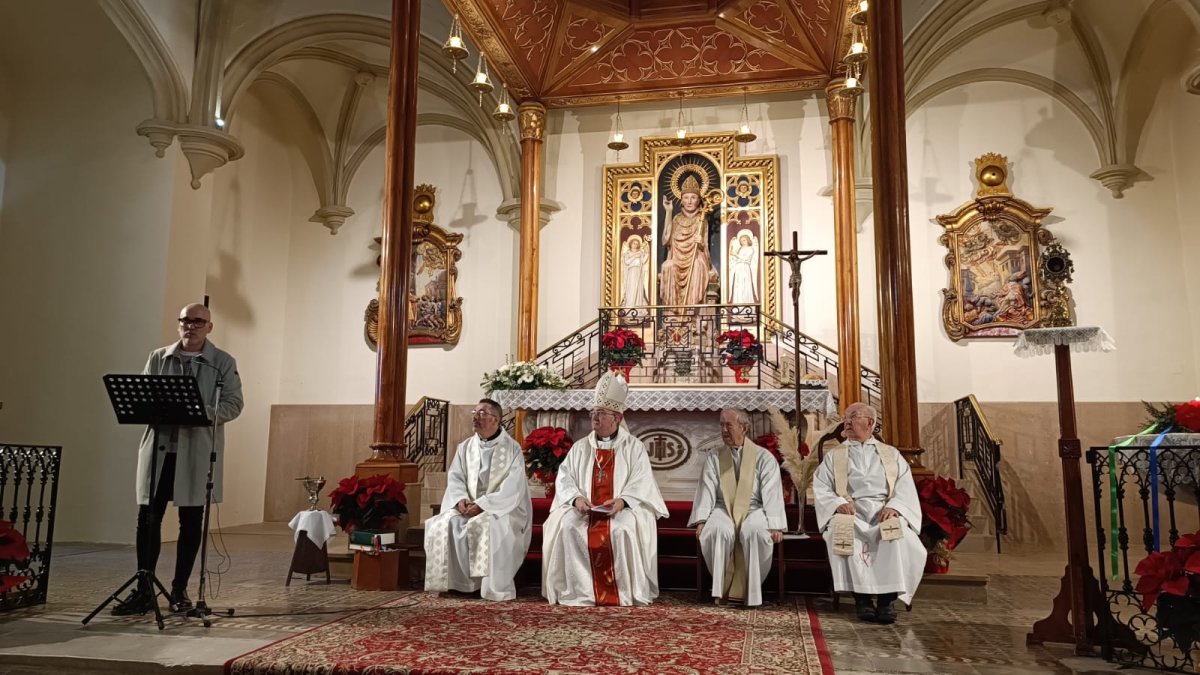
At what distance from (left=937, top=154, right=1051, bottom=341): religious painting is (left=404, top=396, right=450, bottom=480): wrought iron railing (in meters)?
6.68

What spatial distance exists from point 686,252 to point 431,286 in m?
3.71

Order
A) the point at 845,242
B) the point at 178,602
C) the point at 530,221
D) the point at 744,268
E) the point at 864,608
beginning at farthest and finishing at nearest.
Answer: the point at 530,221
the point at 744,268
the point at 845,242
the point at 864,608
the point at 178,602

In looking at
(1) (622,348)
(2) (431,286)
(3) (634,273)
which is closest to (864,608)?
(1) (622,348)

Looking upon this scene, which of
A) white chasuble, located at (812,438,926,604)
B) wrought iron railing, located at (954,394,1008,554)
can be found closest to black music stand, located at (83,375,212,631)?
white chasuble, located at (812,438,926,604)

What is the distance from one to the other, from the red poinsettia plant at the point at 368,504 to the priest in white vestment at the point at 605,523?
1217 mm

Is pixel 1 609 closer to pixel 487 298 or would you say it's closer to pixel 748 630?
pixel 748 630

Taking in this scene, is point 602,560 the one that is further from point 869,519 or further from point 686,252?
point 686,252

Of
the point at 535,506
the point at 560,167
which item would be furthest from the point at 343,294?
the point at 535,506

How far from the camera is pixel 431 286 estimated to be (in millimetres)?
12031

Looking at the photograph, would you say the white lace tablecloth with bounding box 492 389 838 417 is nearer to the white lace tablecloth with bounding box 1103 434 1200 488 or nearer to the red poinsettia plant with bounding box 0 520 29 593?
the white lace tablecloth with bounding box 1103 434 1200 488

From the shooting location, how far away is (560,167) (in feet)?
38.5

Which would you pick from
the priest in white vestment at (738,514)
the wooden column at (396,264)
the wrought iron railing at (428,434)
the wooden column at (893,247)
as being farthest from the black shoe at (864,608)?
the wrought iron railing at (428,434)

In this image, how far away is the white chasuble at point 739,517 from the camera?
5.43 meters

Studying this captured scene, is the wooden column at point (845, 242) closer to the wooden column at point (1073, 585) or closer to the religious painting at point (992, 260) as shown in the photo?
the religious painting at point (992, 260)
